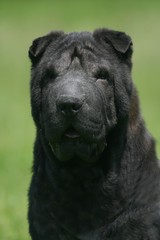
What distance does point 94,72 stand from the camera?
8.08 meters

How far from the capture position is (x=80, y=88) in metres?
7.80

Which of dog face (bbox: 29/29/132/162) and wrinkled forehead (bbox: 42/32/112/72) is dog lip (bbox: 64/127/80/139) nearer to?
dog face (bbox: 29/29/132/162)

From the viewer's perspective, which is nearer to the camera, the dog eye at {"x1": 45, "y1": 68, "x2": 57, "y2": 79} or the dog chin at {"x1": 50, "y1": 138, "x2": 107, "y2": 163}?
the dog chin at {"x1": 50, "y1": 138, "x2": 107, "y2": 163}

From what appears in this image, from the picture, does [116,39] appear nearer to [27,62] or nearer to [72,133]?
[72,133]

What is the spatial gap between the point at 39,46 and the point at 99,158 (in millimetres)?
1066

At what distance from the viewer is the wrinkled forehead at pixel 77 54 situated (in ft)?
26.7

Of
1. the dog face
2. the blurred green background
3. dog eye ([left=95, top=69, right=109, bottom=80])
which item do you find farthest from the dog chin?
the blurred green background

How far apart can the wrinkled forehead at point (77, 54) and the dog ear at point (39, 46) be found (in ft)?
0.18

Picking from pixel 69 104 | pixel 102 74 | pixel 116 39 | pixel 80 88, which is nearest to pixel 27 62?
pixel 116 39

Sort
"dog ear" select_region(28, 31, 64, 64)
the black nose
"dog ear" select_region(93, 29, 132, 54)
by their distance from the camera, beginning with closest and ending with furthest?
the black nose → "dog ear" select_region(93, 29, 132, 54) → "dog ear" select_region(28, 31, 64, 64)

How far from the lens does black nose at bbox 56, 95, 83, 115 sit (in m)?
7.68

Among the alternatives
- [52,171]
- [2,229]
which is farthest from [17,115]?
[52,171]

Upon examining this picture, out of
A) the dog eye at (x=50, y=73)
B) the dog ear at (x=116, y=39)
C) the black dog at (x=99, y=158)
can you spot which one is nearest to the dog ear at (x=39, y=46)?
the black dog at (x=99, y=158)

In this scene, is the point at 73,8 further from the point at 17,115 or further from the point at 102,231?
the point at 102,231
